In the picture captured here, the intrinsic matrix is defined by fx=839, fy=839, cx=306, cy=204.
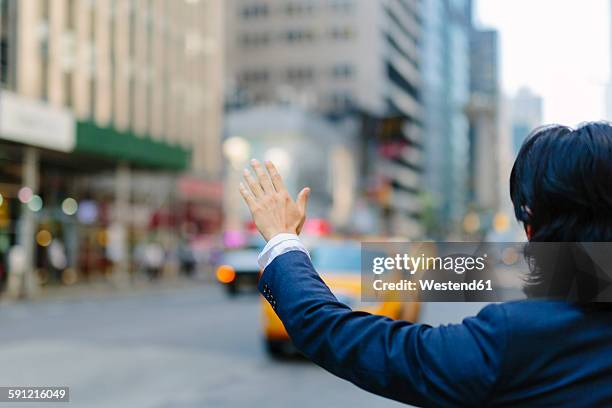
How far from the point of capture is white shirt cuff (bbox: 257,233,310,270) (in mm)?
1699

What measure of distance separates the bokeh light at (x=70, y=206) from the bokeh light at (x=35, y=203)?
1.66 meters

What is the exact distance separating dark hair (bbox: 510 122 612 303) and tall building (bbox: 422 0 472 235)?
98.0m

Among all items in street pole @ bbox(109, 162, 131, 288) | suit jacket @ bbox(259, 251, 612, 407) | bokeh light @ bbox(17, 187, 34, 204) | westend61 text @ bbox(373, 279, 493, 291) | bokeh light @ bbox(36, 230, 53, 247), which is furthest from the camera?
street pole @ bbox(109, 162, 131, 288)

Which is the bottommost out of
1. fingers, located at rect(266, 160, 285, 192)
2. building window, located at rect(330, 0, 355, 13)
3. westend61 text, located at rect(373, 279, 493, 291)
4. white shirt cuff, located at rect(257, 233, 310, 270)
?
westend61 text, located at rect(373, 279, 493, 291)

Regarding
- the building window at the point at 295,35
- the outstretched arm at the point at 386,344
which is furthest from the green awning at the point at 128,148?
the building window at the point at 295,35

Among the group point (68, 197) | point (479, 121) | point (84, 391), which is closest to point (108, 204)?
point (68, 197)

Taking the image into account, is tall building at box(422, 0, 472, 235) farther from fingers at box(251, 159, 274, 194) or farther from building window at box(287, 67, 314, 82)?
fingers at box(251, 159, 274, 194)

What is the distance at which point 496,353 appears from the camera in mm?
1406

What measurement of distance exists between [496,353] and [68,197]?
2752 centimetres

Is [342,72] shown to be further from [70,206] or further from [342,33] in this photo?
[70,206]

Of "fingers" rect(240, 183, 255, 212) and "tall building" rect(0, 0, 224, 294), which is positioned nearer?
"fingers" rect(240, 183, 255, 212)

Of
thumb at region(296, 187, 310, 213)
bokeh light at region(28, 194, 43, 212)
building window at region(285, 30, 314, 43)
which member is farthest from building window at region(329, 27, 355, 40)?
thumb at region(296, 187, 310, 213)

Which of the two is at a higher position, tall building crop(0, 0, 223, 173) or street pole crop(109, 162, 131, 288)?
tall building crop(0, 0, 223, 173)

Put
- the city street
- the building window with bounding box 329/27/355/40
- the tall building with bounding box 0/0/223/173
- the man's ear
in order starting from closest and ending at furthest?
the man's ear < the city street < the tall building with bounding box 0/0/223/173 < the building window with bounding box 329/27/355/40
